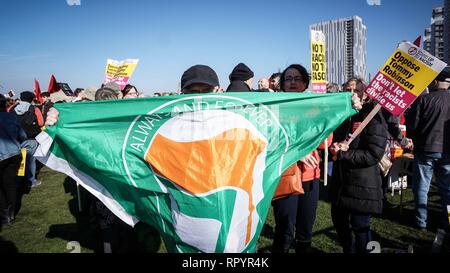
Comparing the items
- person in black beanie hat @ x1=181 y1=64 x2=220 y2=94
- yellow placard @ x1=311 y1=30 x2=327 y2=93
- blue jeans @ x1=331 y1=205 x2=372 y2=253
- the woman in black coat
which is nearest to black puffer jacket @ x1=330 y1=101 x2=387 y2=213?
the woman in black coat

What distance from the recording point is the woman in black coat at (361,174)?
2957 mm

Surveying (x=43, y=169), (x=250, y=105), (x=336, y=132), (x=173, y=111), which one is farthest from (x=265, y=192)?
(x=43, y=169)

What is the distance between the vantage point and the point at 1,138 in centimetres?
503

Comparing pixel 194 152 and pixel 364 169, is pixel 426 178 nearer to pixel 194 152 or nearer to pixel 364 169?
pixel 364 169

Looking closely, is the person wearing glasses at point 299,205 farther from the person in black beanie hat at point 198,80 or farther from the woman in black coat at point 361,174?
the person in black beanie hat at point 198,80

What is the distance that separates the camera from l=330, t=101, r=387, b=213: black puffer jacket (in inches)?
116

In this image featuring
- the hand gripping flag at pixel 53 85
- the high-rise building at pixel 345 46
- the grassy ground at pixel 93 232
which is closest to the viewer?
the grassy ground at pixel 93 232

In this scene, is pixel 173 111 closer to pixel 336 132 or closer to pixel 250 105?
pixel 250 105

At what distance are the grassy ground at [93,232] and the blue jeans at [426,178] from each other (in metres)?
0.34

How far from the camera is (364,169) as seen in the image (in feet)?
10.00

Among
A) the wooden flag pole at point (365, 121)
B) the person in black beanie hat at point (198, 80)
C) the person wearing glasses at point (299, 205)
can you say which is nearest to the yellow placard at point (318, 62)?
the person wearing glasses at point (299, 205)

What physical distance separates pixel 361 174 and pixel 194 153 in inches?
73.2

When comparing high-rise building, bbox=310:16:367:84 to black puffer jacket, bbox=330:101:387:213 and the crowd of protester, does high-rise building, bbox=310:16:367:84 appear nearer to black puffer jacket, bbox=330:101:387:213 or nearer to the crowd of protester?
the crowd of protester
